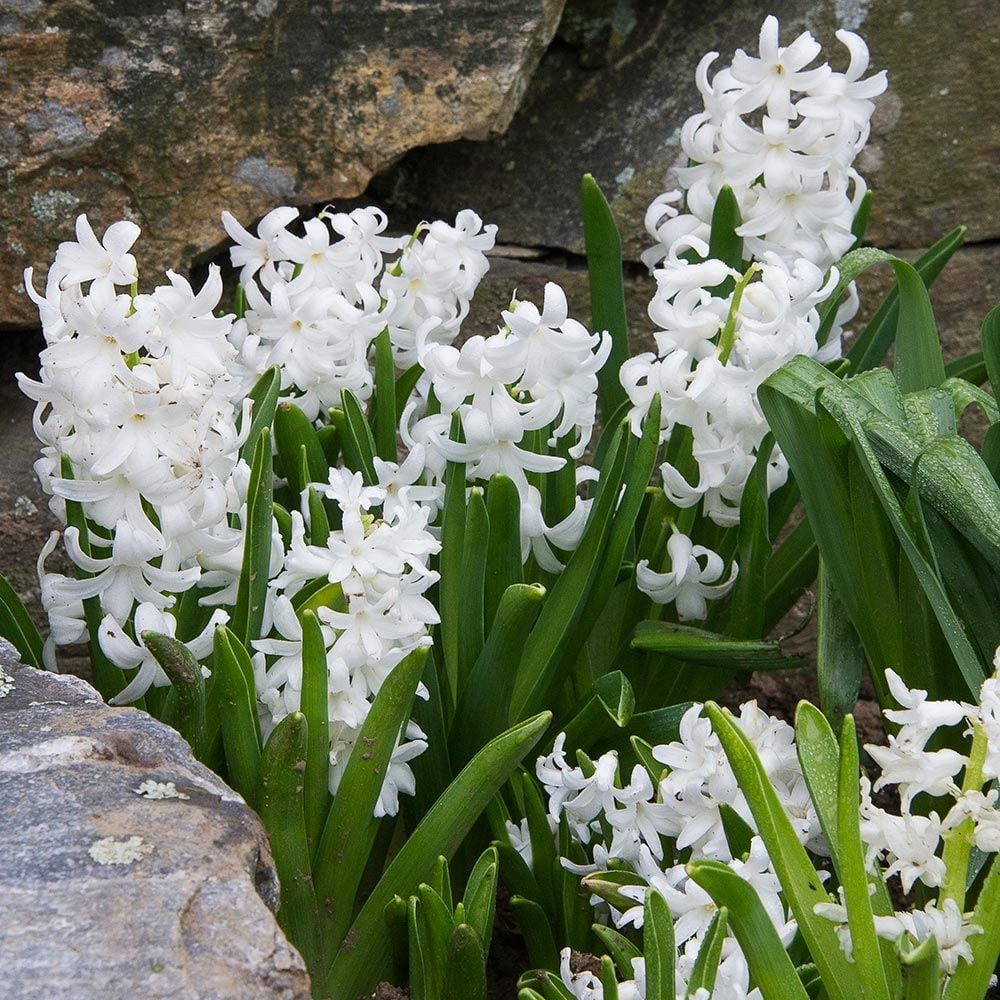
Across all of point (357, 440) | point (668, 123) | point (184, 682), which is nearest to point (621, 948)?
point (184, 682)

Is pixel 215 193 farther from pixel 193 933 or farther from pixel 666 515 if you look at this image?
pixel 193 933

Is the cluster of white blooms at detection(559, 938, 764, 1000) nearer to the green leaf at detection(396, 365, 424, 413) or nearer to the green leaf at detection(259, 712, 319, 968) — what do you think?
the green leaf at detection(259, 712, 319, 968)

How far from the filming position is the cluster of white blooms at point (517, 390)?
1474 millimetres

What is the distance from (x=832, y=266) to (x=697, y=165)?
1.02 ft

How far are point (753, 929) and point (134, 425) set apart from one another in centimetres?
81

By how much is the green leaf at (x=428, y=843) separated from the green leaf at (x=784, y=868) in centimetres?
29

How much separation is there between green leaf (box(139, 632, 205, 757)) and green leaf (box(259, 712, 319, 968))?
0.41ft

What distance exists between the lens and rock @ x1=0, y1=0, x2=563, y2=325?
2.27 meters

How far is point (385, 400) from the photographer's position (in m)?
1.80

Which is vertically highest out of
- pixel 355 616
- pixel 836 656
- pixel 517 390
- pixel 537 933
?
pixel 517 390

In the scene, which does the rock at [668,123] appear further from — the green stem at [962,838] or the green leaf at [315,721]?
the green stem at [962,838]

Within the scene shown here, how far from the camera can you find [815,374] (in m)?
1.55

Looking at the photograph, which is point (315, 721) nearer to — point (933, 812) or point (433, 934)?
point (433, 934)

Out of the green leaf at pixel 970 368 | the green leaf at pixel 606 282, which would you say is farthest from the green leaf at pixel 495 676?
the green leaf at pixel 970 368
